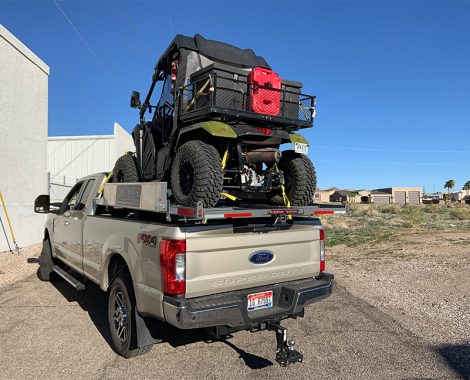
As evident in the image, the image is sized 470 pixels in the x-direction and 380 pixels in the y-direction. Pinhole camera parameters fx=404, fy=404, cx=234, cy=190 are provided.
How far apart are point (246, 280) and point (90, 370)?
1.78 metres

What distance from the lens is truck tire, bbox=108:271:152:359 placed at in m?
4.03

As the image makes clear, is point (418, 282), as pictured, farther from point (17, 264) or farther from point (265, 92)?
point (17, 264)

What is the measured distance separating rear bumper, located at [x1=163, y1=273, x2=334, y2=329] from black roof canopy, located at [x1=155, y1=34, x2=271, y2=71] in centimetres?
340

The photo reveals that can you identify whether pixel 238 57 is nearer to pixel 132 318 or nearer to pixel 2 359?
pixel 132 318

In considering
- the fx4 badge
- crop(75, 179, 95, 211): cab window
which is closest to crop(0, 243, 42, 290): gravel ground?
crop(75, 179, 95, 211): cab window

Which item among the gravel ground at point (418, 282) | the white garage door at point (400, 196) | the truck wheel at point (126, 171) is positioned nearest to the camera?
the gravel ground at point (418, 282)

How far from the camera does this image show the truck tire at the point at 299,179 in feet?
17.5

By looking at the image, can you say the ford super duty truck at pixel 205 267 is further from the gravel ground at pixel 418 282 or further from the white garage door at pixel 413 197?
the white garage door at pixel 413 197

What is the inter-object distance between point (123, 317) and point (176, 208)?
144cm

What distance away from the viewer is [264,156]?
17.2 ft

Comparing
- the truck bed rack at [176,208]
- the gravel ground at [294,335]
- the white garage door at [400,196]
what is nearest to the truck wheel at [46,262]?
the gravel ground at [294,335]

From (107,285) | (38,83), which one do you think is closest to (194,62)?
(107,285)

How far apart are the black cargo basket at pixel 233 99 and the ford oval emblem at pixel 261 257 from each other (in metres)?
1.72

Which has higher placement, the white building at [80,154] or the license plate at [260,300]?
the white building at [80,154]
